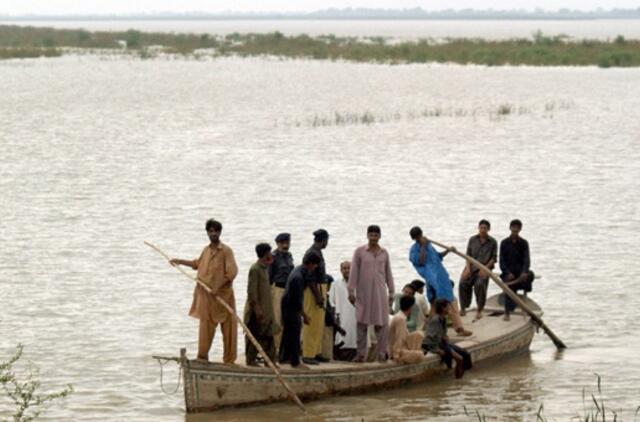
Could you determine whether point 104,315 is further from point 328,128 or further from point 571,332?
point 328,128

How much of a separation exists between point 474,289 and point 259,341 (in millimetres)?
3506

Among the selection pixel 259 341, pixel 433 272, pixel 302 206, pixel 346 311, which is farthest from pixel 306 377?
pixel 302 206

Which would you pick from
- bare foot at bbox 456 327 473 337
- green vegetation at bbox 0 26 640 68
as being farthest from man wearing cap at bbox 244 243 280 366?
green vegetation at bbox 0 26 640 68

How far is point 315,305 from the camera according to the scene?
13.0 m

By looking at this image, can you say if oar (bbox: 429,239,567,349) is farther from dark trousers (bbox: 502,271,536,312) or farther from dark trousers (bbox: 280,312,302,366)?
dark trousers (bbox: 280,312,302,366)

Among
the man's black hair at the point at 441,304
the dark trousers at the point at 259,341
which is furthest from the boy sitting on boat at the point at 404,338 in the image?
the dark trousers at the point at 259,341

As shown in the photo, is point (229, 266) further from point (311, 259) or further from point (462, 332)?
point (462, 332)

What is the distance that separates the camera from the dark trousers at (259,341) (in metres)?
12.8

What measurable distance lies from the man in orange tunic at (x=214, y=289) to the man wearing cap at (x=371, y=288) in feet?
3.84

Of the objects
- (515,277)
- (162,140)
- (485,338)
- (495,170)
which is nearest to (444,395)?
(485,338)

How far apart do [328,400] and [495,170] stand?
20206 millimetres

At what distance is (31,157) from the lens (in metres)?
36.0

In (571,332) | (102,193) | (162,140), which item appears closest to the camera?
(571,332)

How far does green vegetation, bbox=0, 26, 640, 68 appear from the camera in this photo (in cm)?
6888
